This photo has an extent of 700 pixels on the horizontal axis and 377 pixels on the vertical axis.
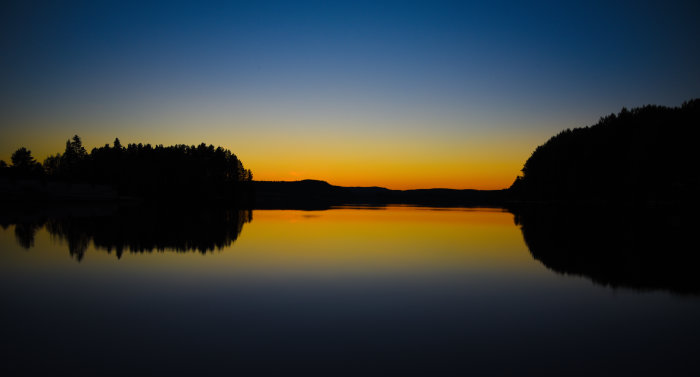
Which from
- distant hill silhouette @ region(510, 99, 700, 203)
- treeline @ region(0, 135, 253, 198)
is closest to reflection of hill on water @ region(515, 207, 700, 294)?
distant hill silhouette @ region(510, 99, 700, 203)

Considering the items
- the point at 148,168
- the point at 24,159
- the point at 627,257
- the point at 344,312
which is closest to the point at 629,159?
the point at 627,257

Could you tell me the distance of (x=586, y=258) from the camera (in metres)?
17.9

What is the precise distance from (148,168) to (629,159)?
397 ft

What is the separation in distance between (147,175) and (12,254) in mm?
108182

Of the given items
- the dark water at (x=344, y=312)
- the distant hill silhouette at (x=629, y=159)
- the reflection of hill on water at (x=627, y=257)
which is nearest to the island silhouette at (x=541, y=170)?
the distant hill silhouette at (x=629, y=159)

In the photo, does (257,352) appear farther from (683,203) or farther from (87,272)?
(683,203)

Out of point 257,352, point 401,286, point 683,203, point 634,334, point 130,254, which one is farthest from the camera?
point 683,203

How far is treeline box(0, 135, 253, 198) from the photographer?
115562mm

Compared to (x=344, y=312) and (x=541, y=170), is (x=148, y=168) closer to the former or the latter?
(x=541, y=170)

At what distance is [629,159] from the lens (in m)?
70.5

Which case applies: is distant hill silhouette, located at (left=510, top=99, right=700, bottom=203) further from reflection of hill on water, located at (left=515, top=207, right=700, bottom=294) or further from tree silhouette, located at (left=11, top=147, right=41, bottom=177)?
tree silhouette, located at (left=11, top=147, right=41, bottom=177)

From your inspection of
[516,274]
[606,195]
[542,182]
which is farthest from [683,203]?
[516,274]

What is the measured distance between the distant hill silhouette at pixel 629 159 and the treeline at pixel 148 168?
102 meters

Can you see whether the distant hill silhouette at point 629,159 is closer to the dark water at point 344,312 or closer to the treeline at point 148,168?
the dark water at point 344,312
